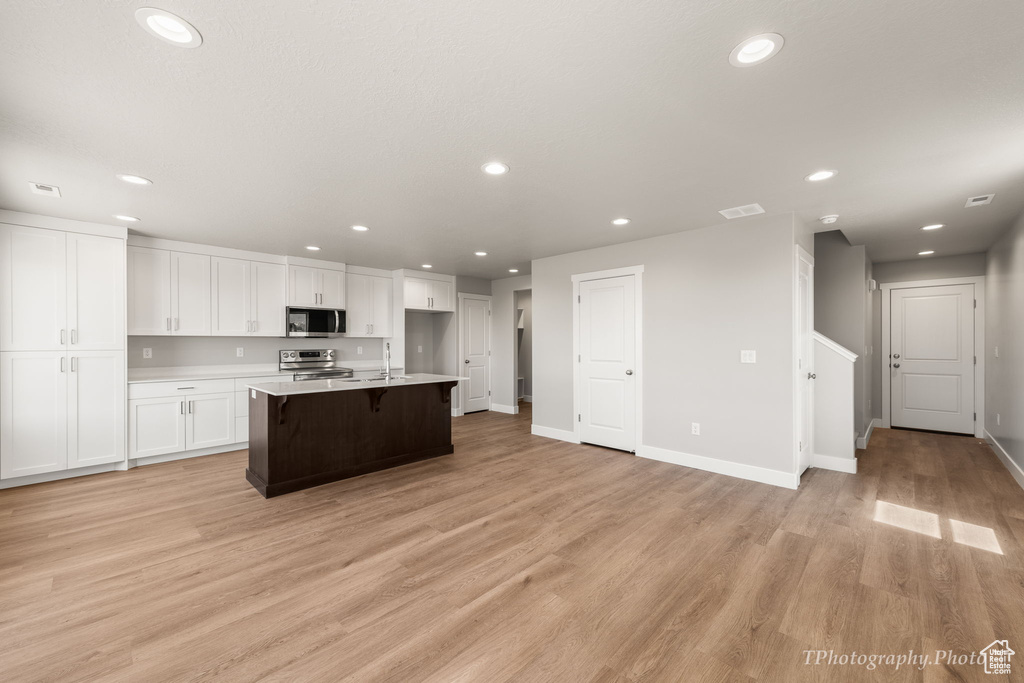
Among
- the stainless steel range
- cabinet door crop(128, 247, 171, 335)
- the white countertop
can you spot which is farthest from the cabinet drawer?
the white countertop

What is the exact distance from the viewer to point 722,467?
419cm

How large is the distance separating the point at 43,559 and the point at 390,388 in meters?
2.59

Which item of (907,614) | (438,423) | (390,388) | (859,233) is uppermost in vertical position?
(859,233)

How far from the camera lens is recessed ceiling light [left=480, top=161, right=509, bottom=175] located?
9.02 feet

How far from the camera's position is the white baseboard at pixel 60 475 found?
152 inches

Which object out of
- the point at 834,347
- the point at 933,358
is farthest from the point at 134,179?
the point at 933,358

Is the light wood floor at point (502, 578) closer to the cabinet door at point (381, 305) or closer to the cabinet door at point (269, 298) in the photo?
the cabinet door at point (269, 298)

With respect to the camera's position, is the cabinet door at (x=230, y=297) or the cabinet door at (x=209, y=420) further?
the cabinet door at (x=230, y=297)

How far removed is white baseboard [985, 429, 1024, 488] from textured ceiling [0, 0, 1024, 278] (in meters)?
2.36

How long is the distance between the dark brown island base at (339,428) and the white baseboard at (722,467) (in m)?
2.33

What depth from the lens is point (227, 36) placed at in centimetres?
160

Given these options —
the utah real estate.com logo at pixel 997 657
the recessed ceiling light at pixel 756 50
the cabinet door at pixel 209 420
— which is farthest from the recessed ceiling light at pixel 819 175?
the cabinet door at pixel 209 420

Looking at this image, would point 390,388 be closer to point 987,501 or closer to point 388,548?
point 388,548

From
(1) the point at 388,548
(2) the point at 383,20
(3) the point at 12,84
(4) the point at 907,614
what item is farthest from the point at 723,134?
(3) the point at 12,84
